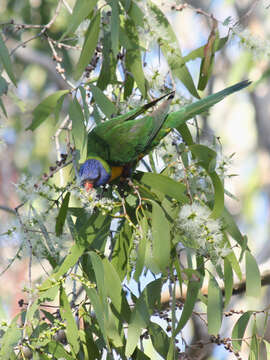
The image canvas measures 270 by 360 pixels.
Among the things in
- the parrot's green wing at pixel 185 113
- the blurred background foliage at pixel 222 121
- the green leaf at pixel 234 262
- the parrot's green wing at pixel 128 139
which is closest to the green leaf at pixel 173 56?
the parrot's green wing at pixel 185 113

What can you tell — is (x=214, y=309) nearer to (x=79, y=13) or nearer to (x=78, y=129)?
(x=78, y=129)

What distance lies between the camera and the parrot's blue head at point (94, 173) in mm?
1479

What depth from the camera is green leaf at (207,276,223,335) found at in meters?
1.29

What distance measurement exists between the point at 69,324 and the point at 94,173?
0.44 m

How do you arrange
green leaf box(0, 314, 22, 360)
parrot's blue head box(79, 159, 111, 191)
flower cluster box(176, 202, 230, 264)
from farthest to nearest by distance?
1. parrot's blue head box(79, 159, 111, 191)
2. flower cluster box(176, 202, 230, 264)
3. green leaf box(0, 314, 22, 360)

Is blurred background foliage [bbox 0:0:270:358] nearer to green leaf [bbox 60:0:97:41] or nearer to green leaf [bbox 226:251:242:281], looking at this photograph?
green leaf [bbox 60:0:97:41]

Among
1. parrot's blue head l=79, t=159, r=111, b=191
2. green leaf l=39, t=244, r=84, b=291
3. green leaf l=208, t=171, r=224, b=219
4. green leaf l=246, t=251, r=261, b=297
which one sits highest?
parrot's blue head l=79, t=159, r=111, b=191

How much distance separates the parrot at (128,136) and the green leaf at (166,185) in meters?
0.11

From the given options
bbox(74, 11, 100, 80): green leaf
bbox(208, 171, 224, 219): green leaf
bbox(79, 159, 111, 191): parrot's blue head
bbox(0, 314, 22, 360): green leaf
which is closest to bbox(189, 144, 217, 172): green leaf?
bbox(208, 171, 224, 219): green leaf

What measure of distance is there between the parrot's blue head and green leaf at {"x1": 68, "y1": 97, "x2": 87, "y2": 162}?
133 mm

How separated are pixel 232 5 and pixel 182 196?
3439 mm

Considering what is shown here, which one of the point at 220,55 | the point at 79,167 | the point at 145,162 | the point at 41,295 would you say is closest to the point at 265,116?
the point at 220,55

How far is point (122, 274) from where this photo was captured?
4.60 feet

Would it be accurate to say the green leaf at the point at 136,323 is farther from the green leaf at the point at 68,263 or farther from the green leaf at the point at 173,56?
the green leaf at the point at 173,56
